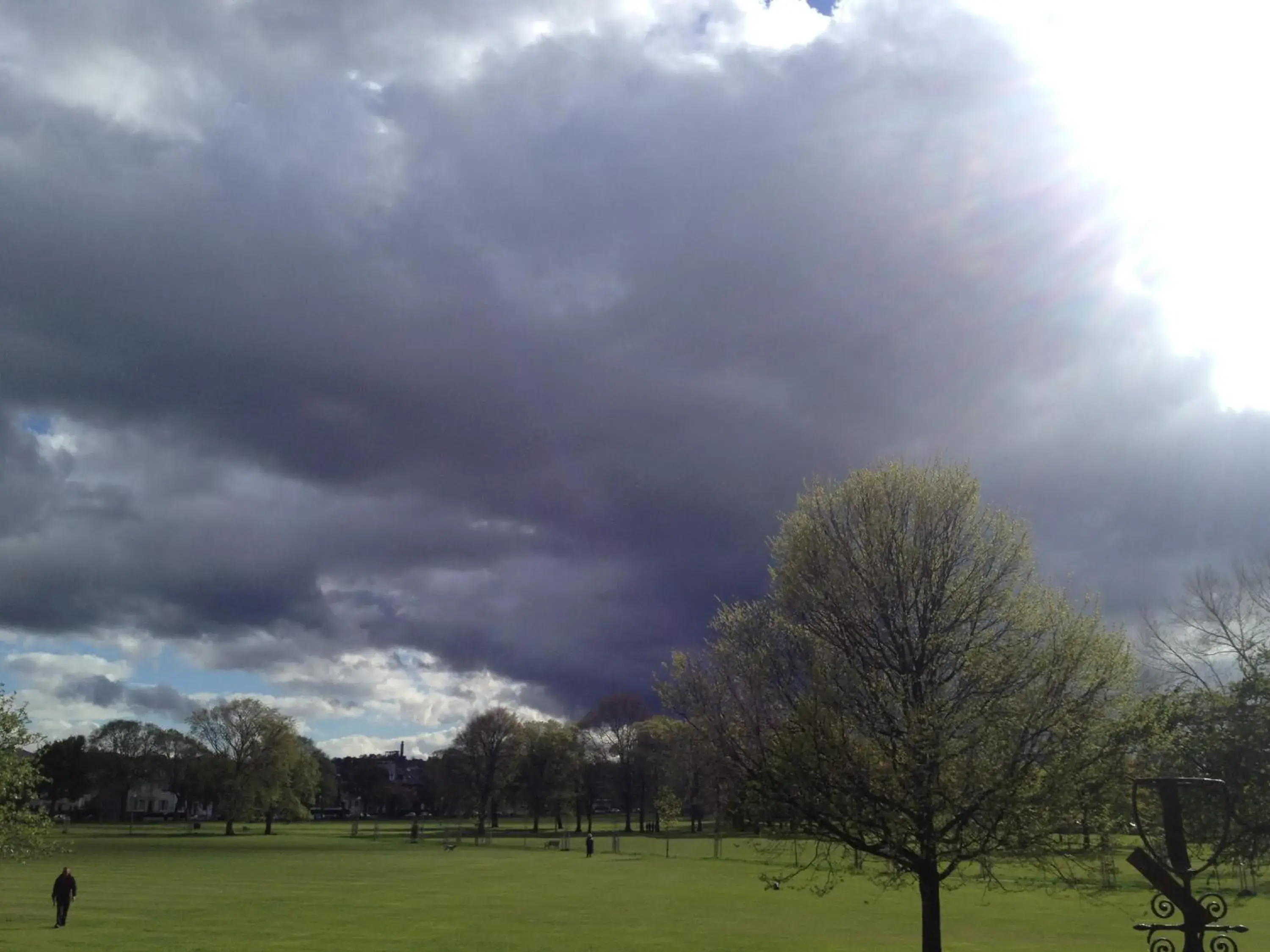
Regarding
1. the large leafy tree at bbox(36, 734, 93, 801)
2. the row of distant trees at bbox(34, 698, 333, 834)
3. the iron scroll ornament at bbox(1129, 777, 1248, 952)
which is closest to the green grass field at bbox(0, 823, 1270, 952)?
the iron scroll ornament at bbox(1129, 777, 1248, 952)

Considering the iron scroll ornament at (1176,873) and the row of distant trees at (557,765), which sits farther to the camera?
the row of distant trees at (557,765)

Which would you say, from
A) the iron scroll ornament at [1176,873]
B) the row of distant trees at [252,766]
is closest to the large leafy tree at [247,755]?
the row of distant trees at [252,766]

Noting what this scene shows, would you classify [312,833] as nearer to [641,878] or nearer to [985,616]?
[641,878]

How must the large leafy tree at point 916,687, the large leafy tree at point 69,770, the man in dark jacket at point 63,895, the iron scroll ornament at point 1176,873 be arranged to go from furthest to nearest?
the large leafy tree at point 69,770, the man in dark jacket at point 63,895, the large leafy tree at point 916,687, the iron scroll ornament at point 1176,873

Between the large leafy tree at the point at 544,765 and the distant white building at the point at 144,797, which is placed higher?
the large leafy tree at the point at 544,765

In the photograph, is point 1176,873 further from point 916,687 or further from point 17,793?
point 17,793

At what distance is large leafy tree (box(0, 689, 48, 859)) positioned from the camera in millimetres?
32844

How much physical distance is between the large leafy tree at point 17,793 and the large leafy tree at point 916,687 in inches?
1027

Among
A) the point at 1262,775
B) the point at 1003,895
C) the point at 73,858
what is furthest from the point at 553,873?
the point at 1262,775

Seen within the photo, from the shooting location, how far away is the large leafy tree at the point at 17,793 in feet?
108

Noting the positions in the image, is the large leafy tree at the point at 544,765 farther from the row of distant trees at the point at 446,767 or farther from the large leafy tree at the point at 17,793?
the large leafy tree at the point at 17,793

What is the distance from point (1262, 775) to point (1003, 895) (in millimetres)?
19403

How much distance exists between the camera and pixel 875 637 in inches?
810

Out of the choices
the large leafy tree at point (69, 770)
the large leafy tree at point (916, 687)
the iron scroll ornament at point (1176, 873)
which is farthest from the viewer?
the large leafy tree at point (69, 770)
